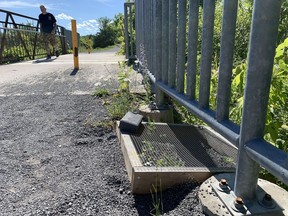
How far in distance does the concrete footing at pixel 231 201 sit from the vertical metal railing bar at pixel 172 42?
1.24m

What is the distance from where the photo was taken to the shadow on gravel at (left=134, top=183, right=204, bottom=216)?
163 cm

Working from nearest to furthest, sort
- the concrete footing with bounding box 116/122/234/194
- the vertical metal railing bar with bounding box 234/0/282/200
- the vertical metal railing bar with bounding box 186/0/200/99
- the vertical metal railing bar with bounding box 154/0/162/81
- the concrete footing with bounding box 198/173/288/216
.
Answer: the vertical metal railing bar with bounding box 234/0/282/200
the concrete footing with bounding box 198/173/288/216
the concrete footing with bounding box 116/122/234/194
the vertical metal railing bar with bounding box 186/0/200/99
the vertical metal railing bar with bounding box 154/0/162/81

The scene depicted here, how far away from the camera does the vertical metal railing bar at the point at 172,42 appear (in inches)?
101

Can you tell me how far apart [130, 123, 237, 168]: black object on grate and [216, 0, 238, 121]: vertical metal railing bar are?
524 millimetres

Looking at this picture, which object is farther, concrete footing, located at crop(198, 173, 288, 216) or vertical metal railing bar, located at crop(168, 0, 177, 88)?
vertical metal railing bar, located at crop(168, 0, 177, 88)

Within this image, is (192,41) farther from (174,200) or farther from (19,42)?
(19,42)

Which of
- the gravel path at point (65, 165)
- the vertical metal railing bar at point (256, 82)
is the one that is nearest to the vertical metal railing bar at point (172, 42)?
the gravel path at point (65, 165)

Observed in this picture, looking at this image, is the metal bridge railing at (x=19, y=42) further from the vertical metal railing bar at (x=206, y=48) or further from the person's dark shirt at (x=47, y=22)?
the vertical metal railing bar at (x=206, y=48)

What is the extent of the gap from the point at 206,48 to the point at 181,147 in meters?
0.86

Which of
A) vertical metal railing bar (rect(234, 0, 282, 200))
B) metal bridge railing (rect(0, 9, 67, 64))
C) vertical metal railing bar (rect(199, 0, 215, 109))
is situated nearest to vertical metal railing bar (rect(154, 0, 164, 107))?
vertical metal railing bar (rect(199, 0, 215, 109))

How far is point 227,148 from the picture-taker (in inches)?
93.2

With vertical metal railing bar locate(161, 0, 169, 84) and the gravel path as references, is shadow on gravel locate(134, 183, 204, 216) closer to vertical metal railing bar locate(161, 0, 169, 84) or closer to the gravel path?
the gravel path

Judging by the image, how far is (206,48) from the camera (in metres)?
1.78

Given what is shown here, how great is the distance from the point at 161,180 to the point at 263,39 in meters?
1.03
